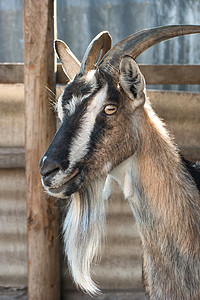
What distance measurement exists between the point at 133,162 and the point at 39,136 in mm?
1096

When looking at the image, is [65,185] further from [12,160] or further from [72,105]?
[12,160]

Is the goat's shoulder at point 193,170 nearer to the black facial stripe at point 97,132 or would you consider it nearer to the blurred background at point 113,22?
the black facial stripe at point 97,132

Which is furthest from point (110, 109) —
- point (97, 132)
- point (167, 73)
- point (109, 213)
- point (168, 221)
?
point (109, 213)

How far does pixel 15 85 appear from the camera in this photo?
3.64 meters

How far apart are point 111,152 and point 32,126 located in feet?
3.70

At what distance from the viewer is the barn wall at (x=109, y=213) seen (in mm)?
3682

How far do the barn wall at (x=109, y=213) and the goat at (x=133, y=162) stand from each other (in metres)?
1.40

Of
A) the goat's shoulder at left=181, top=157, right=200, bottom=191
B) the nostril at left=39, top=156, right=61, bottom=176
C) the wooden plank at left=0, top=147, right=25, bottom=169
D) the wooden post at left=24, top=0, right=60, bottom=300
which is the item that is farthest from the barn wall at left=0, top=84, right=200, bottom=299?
the nostril at left=39, top=156, right=61, bottom=176

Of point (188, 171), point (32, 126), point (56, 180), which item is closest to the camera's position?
point (56, 180)

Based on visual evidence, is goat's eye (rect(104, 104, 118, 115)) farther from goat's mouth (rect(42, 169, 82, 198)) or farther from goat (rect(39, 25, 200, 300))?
goat's mouth (rect(42, 169, 82, 198))

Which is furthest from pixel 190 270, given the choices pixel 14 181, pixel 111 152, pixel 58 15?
pixel 58 15

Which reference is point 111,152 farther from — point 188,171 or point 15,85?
point 15,85

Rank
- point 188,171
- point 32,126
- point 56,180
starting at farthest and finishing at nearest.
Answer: point 32,126 → point 188,171 → point 56,180

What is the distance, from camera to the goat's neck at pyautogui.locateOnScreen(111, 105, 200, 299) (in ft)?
7.16
